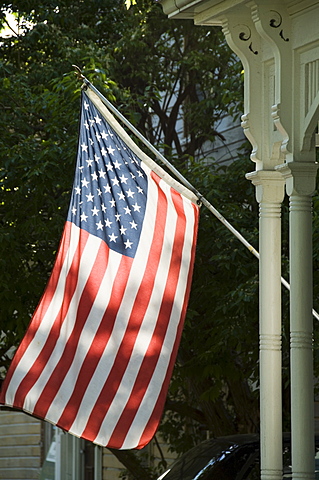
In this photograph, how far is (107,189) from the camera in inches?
294

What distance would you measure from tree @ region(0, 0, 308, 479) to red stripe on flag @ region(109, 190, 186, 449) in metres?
2.68

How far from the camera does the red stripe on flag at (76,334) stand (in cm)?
673

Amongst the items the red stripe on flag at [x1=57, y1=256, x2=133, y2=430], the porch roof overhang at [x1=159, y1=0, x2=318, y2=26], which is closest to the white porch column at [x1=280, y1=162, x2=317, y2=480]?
the porch roof overhang at [x1=159, y1=0, x2=318, y2=26]

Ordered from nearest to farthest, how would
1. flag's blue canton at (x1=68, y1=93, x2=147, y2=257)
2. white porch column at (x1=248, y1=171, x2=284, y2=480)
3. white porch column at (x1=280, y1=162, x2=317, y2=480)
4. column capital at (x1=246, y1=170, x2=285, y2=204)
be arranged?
white porch column at (x1=280, y1=162, x2=317, y2=480) → white porch column at (x1=248, y1=171, x2=284, y2=480) → column capital at (x1=246, y1=170, x2=285, y2=204) → flag's blue canton at (x1=68, y1=93, x2=147, y2=257)

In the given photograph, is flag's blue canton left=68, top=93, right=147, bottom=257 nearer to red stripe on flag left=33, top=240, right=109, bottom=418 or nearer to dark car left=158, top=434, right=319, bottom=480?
red stripe on flag left=33, top=240, right=109, bottom=418

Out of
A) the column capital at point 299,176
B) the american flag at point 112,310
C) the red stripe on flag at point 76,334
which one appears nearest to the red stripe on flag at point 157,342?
the american flag at point 112,310

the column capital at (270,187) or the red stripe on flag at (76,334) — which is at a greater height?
the column capital at (270,187)

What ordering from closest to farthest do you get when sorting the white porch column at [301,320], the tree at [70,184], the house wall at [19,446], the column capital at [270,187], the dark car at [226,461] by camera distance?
the white porch column at [301,320], the column capital at [270,187], the dark car at [226,461], the tree at [70,184], the house wall at [19,446]

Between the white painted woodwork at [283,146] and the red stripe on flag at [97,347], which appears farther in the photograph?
the red stripe on flag at [97,347]

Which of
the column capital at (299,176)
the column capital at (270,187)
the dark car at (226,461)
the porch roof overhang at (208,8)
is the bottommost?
the dark car at (226,461)

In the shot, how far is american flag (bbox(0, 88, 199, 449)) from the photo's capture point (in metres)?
6.76

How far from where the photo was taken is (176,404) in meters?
13.0

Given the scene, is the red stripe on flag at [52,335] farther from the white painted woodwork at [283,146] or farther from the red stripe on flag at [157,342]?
the white painted woodwork at [283,146]

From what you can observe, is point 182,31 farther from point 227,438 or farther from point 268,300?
point 268,300
